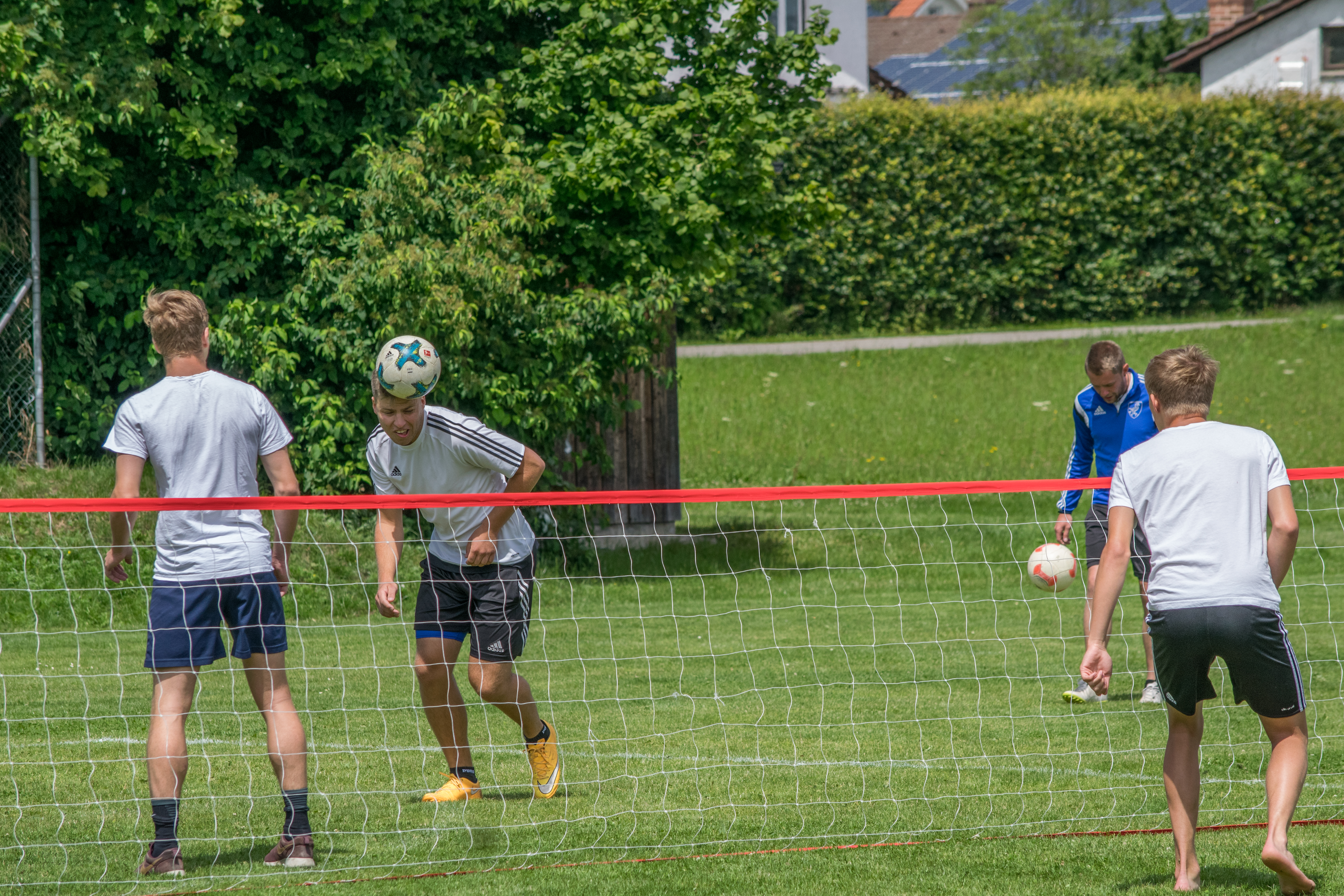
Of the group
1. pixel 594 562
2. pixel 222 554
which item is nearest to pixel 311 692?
pixel 222 554

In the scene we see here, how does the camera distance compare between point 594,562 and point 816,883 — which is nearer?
point 816,883

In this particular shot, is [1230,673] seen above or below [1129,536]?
below

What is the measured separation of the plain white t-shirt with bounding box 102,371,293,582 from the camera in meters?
4.78

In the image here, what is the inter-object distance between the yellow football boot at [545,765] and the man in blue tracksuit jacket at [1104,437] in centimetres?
313

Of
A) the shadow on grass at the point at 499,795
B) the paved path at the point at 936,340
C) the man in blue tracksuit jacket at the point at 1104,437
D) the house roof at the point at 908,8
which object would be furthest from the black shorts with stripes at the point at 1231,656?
the house roof at the point at 908,8

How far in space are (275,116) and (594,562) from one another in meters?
5.01

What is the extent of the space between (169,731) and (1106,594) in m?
3.07

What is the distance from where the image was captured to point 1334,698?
781 centimetres

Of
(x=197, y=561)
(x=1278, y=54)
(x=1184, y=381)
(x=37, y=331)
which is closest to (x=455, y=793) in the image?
(x=197, y=561)

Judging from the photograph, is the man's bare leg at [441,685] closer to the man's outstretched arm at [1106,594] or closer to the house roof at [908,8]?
the man's outstretched arm at [1106,594]

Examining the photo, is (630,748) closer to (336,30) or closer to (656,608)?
(656,608)

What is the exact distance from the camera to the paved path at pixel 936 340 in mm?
25188

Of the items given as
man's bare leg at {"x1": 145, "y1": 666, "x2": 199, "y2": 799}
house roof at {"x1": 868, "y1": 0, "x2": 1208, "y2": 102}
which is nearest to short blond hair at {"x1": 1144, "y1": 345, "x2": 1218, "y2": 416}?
man's bare leg at {"x1": 145, "y1": 666, "x2": 199, "y2": 799}

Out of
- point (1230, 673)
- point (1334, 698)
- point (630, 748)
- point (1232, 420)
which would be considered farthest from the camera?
Answer: point (1232, 420)
